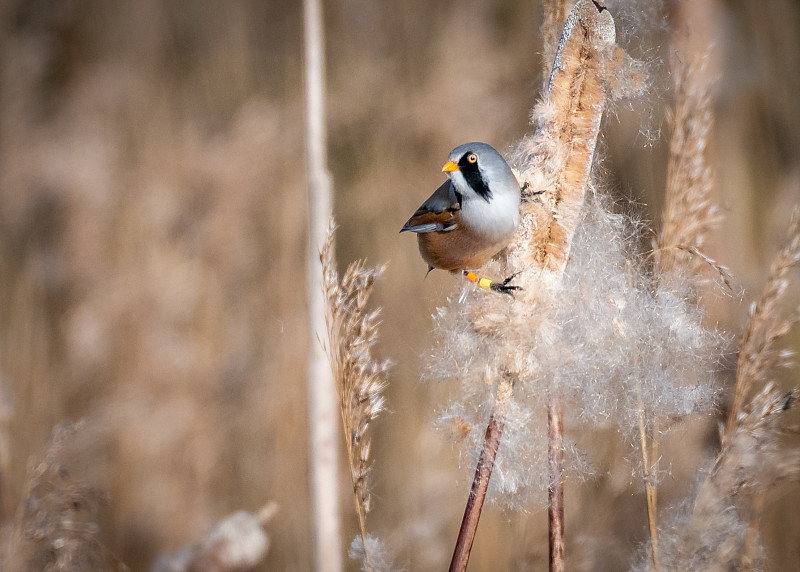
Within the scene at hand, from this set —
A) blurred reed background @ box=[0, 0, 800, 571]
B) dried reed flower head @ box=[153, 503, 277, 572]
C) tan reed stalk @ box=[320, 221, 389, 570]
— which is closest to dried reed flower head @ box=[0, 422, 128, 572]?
blurred reed background @ box=[0, 0, 800, 571]

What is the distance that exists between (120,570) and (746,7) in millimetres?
2112

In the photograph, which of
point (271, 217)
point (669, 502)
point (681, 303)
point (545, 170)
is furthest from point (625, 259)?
point (271, 217)

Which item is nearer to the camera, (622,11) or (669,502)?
(622,11)

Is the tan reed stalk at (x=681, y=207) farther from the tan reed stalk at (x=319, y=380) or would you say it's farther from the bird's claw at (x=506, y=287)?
the tan reed stalk at (x=319, y=380)

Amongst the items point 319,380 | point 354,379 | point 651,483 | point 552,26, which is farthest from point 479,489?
point 552,26

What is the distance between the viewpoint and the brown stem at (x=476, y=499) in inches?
27.0

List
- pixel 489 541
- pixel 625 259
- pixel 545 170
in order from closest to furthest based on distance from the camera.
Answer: pixel 545 170
pixel 625 259
pixel 489 541

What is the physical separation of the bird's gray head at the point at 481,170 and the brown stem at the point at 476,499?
0.31 metres

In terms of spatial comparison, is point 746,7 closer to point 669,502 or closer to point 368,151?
point 368,151

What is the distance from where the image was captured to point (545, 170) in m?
0.80

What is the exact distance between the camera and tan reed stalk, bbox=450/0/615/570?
0.76m

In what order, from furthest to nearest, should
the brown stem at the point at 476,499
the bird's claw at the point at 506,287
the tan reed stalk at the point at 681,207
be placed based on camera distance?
the tan reed stalk at the point at 681,207 < the bird's claw at the point at 506,287 < the brown stem at the point at 476,499

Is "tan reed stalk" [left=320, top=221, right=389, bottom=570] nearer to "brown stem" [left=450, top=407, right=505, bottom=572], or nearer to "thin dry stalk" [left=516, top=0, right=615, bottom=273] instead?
"brown stem" [left=450, top=407, right=505, bottom=572]

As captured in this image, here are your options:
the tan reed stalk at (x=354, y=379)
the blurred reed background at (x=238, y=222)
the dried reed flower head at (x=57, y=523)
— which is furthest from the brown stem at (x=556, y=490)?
the dried reed flower head at (x=57, y=523)
